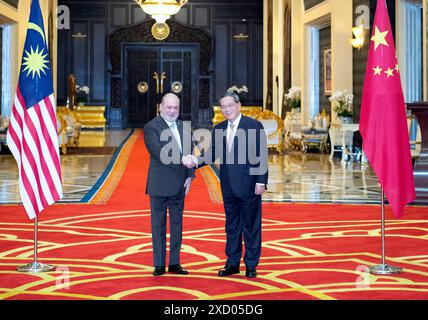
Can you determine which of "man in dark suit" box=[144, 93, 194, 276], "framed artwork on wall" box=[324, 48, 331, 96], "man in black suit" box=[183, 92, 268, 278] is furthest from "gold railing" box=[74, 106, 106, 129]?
"man in black suit" box=[183, 92, 268, 278]

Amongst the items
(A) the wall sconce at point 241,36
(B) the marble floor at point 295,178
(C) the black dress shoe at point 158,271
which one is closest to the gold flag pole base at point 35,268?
(C) the black dress shoe at point 158,271

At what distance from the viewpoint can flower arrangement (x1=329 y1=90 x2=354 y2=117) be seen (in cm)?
1666

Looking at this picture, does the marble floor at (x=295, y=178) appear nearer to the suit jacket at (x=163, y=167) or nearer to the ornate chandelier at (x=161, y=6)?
the suit jacket at (x=163, y=167)

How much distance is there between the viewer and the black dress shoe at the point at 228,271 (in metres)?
5.68

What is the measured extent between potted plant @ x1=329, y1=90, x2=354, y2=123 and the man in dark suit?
440 inches

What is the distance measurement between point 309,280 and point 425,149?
508cm

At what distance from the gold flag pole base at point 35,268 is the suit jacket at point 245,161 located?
4.37ft

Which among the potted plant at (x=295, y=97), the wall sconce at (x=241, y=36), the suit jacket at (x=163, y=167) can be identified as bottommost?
the suit jacket at (x=163, y=167)

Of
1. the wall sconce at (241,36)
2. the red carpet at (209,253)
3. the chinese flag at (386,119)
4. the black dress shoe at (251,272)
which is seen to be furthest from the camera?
the wall sconce at (241,36)

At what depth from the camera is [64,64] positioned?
30172mm

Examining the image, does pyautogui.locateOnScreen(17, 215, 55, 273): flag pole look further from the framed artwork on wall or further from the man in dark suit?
the framed artwork on wall

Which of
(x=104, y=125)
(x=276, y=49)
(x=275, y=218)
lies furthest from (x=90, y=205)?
(x=104, y=125)

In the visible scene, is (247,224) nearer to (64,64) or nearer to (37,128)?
(37,128)
